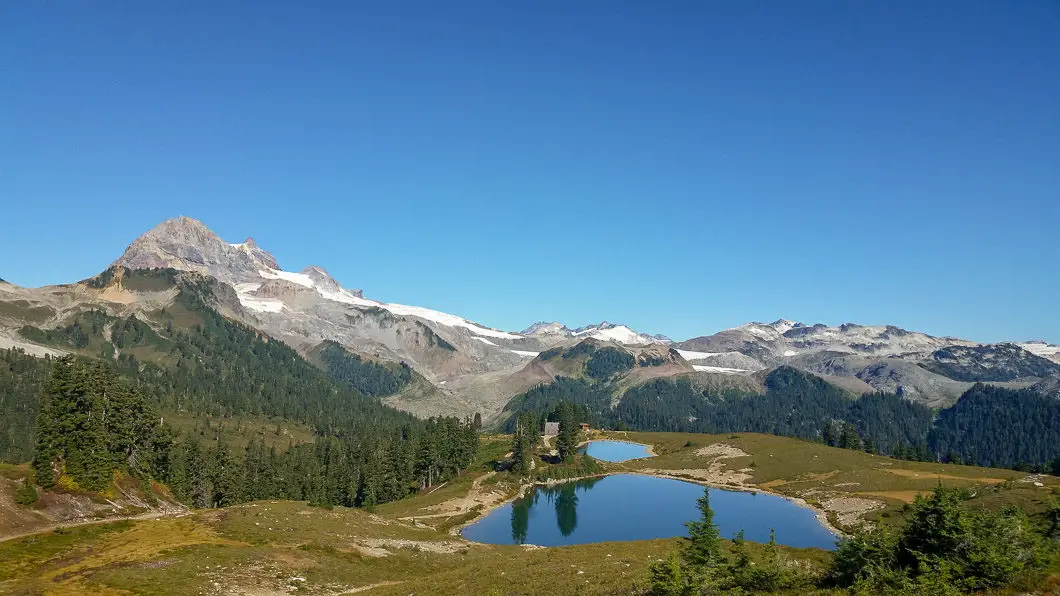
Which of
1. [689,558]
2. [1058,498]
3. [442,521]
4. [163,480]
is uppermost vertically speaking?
[1058,498]

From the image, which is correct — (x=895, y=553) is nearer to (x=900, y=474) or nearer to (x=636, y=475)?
(x=900, y=474)

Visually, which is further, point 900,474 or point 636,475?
point 636,475

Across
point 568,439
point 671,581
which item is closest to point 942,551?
point 671,581

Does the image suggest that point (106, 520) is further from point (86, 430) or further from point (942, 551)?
point (942, 551)

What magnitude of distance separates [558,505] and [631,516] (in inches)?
906

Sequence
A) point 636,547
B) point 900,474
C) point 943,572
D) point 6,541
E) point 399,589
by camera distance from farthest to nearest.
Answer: point 900,474 < point 636,547 < point 6,541 < point 399,589 < point 943,572

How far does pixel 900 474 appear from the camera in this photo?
13675 centimetres

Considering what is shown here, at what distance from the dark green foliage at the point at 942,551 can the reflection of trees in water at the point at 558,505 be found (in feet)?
288

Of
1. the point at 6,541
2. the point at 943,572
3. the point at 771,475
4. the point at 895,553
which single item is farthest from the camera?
the point at 771,475

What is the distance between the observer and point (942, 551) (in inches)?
999

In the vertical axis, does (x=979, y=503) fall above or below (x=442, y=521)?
above

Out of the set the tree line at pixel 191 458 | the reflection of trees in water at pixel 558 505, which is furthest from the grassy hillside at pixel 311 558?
the tree line at pixel 191 458

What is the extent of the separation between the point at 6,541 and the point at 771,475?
15133 cm

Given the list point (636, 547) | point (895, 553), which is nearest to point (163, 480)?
point (636, 547)
